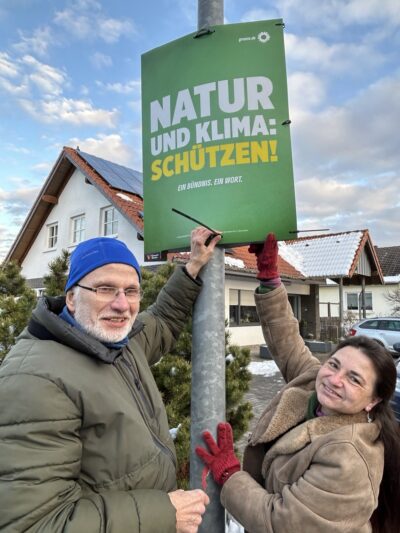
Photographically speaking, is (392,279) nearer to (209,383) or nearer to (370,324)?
(370,324)

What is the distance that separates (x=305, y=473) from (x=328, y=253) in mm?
15243

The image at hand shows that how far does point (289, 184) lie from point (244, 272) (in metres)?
10.7

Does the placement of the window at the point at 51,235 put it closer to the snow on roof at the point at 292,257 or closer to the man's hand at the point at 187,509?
the snow on roof at the point at 292,257

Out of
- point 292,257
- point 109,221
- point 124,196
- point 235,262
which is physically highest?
point 124,196

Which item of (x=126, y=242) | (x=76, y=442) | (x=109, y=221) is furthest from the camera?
(x=109, y=221)

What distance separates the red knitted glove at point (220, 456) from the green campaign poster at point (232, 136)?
2.62ft

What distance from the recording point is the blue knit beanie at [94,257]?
1.41 m

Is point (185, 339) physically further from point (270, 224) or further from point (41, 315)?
point (41, 315)

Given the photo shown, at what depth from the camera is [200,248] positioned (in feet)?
5.33

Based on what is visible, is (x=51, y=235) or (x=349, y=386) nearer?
(x=349, y=386)

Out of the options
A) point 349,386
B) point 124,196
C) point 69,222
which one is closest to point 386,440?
point 349,386

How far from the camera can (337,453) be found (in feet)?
4.02

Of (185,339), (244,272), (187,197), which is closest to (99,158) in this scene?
(244,272)

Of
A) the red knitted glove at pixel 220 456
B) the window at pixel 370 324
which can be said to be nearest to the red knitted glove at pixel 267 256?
the red knitted glove at pixel 220 456
